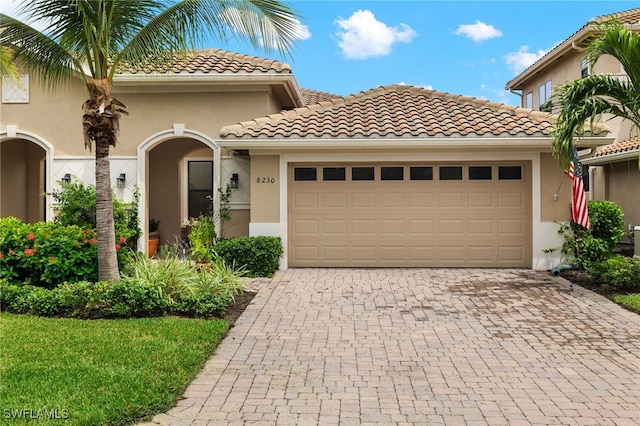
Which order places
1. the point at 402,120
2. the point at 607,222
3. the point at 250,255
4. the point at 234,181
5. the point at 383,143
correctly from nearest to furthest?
the point at 250,255 → the point at 607,222 → the point at 383,143 → the point at 402,120 → the point at 234,181

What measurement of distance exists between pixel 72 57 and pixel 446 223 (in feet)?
28.9

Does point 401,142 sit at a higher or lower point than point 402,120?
lower

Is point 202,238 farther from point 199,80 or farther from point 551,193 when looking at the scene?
point 551,193

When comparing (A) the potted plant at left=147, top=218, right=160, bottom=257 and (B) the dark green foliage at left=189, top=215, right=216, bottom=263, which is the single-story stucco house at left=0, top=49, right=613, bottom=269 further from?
(A) the potted plant at left=147, top=218, right=160, bottom=257

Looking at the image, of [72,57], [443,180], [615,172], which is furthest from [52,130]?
[615,172]

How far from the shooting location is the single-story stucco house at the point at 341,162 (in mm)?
12812

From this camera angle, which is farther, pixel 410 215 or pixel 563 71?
pixel 563 71

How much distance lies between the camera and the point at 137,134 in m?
14.3

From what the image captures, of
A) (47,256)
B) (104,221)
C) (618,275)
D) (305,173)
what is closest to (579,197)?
(618,275)

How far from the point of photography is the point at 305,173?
44.6 ft

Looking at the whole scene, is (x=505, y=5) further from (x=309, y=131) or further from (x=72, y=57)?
(x=72, y=57)

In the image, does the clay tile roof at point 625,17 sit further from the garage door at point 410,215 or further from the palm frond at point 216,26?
the palm frond at point 216,26

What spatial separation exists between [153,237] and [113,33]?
8743 millimetres

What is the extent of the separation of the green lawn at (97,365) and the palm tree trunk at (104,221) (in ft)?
3.54
